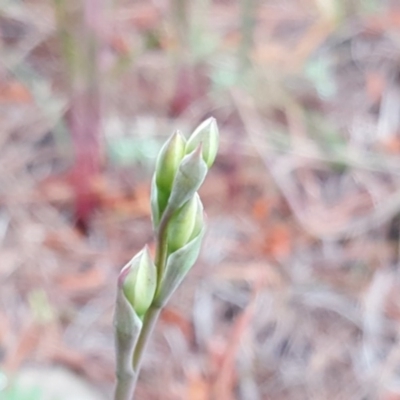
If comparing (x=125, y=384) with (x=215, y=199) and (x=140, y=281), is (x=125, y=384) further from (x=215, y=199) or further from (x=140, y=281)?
(x=215, y=199)

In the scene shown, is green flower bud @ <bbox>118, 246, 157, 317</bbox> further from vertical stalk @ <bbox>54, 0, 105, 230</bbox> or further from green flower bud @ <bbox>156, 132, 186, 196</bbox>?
vertical stalk @ <bbox>54, 0, 105, 230</bbox>

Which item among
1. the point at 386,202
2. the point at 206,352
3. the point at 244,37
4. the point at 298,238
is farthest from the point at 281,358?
the point at 244,37

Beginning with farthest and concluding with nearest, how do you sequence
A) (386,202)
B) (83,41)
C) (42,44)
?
(42,44), (386,202), (83,41)

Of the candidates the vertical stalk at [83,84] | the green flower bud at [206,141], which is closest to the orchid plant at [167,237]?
the green flower bud at [206,141]

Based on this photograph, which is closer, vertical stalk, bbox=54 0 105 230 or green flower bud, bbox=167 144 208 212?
green flower bud, bbox=167 144 208 212

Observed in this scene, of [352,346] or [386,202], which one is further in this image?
[386,202]

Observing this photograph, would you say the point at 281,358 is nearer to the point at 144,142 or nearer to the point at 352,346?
the point at 352,346

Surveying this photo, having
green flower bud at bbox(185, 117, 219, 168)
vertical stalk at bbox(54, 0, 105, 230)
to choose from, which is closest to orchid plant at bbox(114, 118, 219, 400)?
green flower bud at bbox(185, 117, 219, 168)
